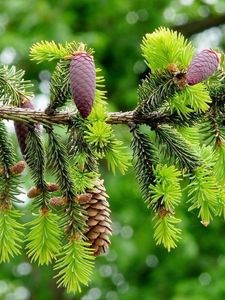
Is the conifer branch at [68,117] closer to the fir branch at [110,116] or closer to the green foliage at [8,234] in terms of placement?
the fir branch at [110,116]

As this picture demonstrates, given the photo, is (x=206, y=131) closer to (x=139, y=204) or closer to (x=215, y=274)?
(x=215, y=274)

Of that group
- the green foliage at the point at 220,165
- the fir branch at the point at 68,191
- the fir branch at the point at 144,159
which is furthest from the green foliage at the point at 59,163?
the green foliage at the point at 220,165

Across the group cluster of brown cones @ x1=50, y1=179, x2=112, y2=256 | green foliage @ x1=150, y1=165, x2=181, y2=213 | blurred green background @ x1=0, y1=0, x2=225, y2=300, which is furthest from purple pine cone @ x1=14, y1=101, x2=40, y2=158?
blurred green background @ x1=0, y1=0, x2=225, y2=300

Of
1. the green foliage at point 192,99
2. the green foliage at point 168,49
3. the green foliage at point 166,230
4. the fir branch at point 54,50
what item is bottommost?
the green foliage at point 166,230

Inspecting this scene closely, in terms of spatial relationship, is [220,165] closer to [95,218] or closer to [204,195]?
[204,195]

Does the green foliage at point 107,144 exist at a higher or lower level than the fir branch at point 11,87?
lower

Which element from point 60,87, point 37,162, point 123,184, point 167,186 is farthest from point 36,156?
point 123,184
